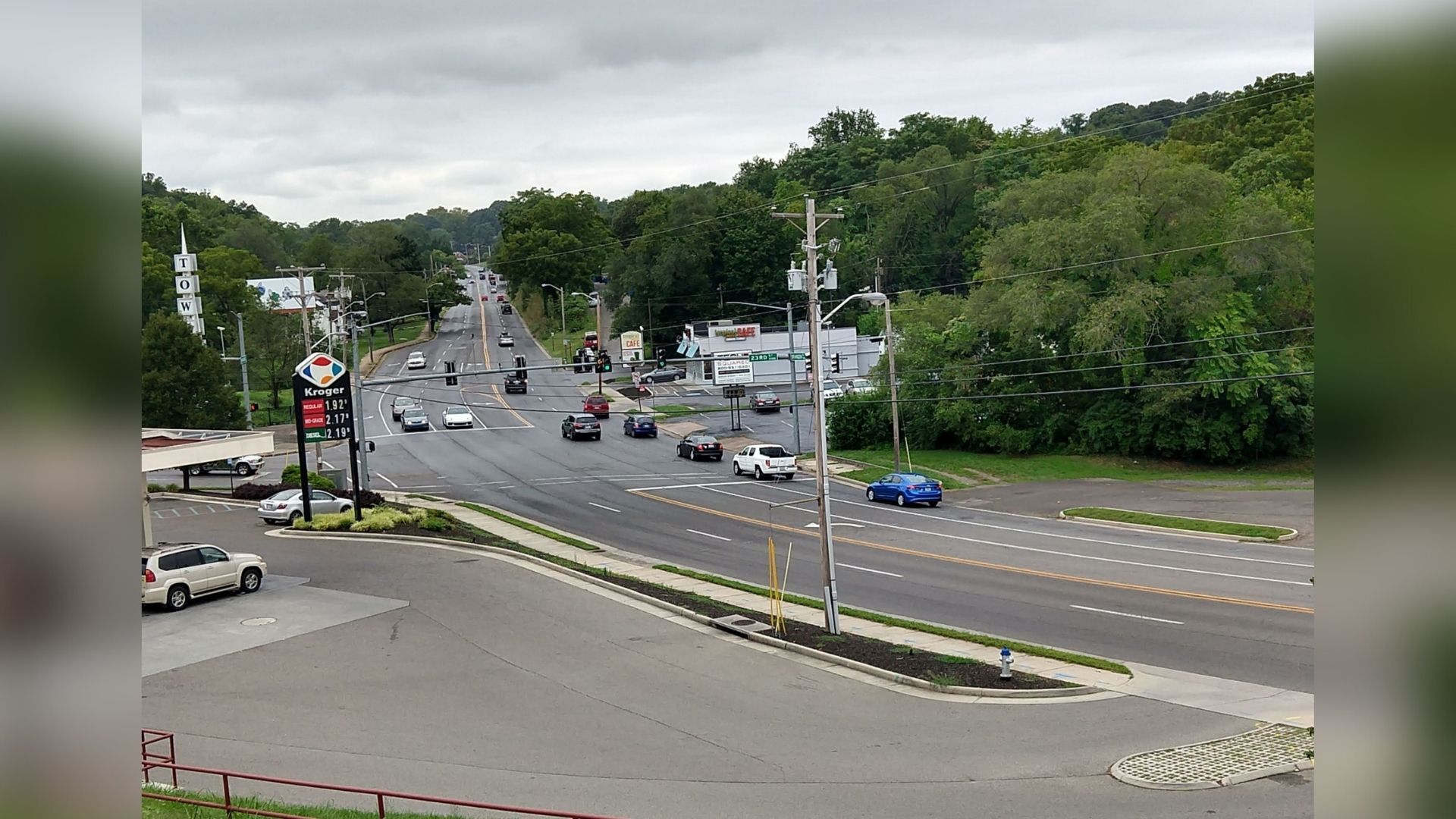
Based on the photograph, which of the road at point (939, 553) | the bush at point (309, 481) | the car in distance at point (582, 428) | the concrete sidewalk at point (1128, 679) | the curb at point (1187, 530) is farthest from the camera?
the car in distance at point (582, 428)

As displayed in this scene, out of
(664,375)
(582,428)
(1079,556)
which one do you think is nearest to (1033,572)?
(1079,556)

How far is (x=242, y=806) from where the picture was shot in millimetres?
13586

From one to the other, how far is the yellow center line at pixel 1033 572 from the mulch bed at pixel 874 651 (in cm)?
715

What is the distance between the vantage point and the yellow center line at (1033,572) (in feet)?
87.8

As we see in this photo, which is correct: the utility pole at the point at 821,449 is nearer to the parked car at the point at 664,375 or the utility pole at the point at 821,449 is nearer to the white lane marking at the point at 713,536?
the white lane marking at the point at 713,536

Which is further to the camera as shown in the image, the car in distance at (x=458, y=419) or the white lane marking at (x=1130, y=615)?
the car in distance at (x=458, y=419)

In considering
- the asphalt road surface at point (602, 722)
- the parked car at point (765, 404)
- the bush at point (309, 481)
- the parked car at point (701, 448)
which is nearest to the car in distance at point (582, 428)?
the parked car at point (701, 448)

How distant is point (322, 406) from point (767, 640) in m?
21.4

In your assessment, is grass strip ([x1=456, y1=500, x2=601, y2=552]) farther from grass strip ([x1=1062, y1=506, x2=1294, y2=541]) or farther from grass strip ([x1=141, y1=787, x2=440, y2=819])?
grass strip ([x1=141, y1=787, x2=440, y2=819])

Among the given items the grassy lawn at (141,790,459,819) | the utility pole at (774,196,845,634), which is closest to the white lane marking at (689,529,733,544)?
the utility pole at (774,196,845,634)

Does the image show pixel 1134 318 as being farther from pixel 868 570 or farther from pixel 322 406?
pixel 322 406

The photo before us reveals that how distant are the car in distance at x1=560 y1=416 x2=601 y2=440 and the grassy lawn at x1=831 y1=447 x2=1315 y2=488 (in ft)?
59.2
